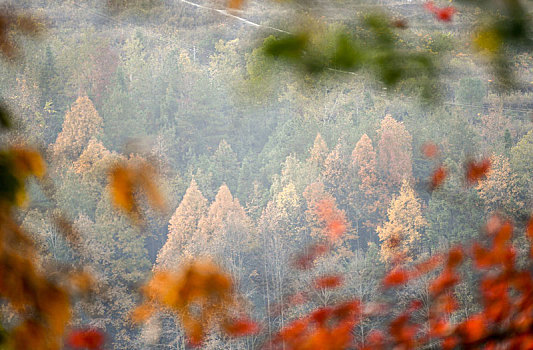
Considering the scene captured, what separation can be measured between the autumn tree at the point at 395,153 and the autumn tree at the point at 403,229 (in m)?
1.00

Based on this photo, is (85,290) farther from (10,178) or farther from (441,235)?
(441,235)

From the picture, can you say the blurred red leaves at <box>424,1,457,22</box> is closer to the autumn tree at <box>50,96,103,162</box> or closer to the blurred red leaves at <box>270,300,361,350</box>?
the blurred red leaves at <box>270,300,361,350</box>

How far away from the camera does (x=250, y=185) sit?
65.1ft

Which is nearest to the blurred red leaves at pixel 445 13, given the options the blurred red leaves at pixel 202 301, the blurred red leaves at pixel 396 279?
the blurred red leaves at pixel 396 279

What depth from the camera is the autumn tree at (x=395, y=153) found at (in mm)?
18891

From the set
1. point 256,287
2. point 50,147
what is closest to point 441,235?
point 256,287

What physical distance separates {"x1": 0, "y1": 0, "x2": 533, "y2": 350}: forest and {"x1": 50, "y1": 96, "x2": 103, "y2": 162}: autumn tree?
79mm

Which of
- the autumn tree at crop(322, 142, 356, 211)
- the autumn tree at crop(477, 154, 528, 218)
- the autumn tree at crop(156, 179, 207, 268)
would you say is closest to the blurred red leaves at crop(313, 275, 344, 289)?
the autumn tree at crop(322, 142, 356, 211)

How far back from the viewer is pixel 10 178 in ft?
2.63

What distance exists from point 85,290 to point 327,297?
14.3 meters

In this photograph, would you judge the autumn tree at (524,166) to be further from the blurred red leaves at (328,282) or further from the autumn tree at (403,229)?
the blurred red leaves at (328,282)

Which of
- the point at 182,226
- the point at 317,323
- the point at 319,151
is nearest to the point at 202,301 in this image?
the point at 182,226

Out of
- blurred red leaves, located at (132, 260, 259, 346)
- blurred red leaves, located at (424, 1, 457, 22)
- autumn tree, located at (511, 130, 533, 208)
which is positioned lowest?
blurred red leaves, located at (132, 260, 259, 346)

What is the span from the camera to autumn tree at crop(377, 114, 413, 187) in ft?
62.0
